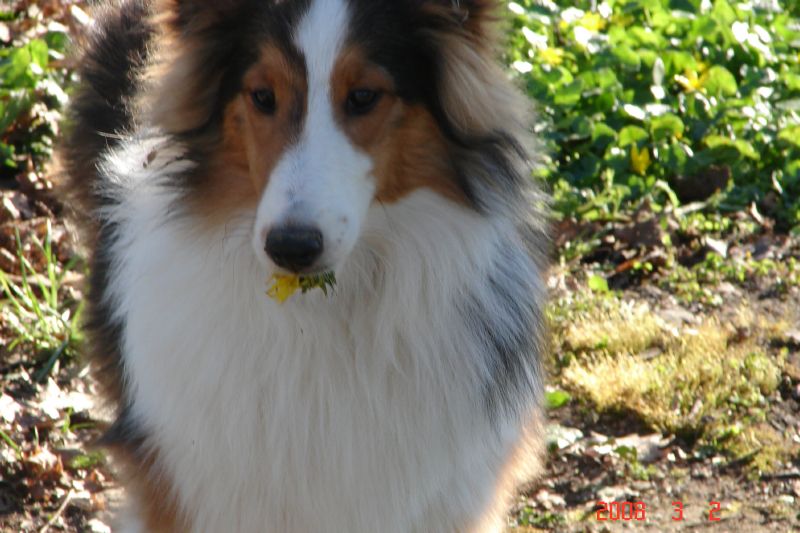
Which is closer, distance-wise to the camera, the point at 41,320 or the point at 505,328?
the point at 505,328

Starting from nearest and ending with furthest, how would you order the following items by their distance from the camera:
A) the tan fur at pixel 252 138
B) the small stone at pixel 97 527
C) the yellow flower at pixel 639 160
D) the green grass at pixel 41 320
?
the tan fur at pixel 252 138 < the small stone at pixel 97 527 < the green grass at pixel 41 320 < the yellow flower at pixel 639 160

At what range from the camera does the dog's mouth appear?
9.27 feet

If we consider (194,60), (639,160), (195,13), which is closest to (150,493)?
(194,60)

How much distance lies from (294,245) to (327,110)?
0.40 meters

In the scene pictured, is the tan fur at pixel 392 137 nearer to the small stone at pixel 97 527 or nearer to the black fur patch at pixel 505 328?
the black fur patch at pixel 505 328

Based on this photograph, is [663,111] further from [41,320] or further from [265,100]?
[265,100]

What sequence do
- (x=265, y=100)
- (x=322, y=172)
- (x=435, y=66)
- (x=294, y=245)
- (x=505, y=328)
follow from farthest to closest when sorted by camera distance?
1. (x=505, y=328)
2. (x=435, y=66)
3. (x=265, y=100)
4. (x=322, y=172)
5. (x=294, y=245)

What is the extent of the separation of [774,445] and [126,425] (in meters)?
2.35

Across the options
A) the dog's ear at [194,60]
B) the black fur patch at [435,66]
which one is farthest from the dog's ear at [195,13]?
the black fur patch at [435,66]

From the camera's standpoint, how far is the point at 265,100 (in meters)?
2.84

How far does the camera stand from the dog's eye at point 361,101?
2783mm

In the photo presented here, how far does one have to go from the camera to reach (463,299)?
3049mm
